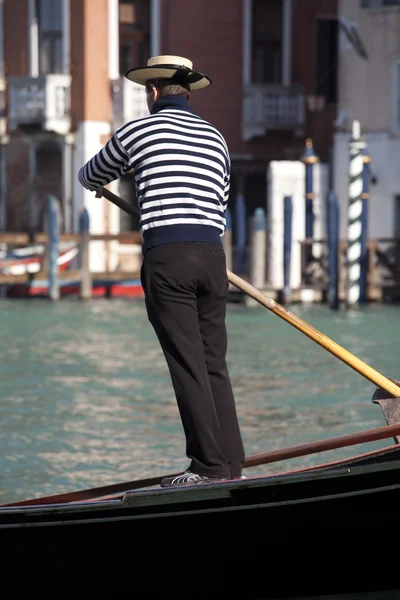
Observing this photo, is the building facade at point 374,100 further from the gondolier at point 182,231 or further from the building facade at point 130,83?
the gondolier at point 182,231

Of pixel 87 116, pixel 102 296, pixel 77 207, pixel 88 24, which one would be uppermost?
pixel 88 24

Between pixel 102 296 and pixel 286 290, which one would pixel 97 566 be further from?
pixel 102 296

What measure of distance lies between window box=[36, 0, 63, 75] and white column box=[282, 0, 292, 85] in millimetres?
3161

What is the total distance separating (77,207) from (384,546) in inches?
567

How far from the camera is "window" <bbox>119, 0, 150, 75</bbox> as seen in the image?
57.9 ft

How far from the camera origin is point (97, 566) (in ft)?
11.5

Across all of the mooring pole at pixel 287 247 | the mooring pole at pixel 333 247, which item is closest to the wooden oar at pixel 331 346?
the mooring pole at pixel 333 247

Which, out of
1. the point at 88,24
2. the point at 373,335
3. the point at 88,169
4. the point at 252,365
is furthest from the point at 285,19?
the point at 88,169

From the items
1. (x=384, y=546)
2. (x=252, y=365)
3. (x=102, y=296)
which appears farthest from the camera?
(x=102, y=296)

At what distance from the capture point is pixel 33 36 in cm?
1788

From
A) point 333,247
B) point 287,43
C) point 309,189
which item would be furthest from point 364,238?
point 287,43

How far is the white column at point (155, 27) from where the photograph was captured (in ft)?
57.6

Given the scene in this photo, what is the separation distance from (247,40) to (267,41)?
0.38m

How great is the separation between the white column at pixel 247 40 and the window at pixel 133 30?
4.48 ft
